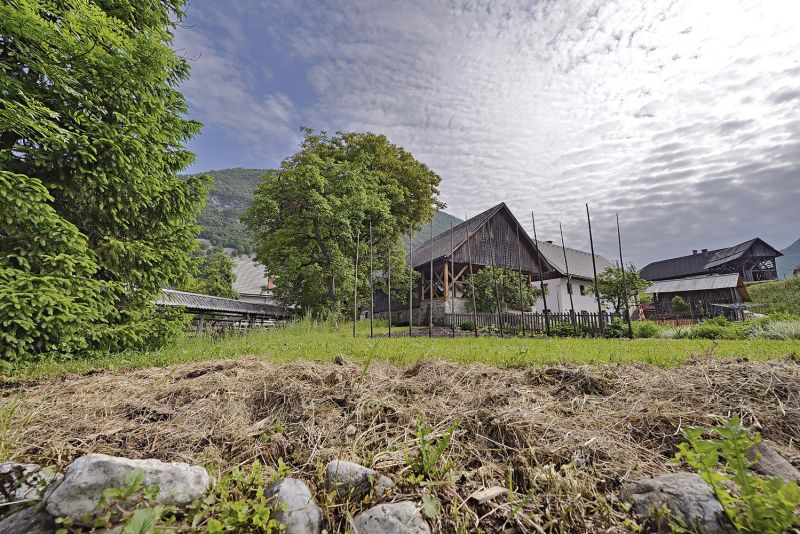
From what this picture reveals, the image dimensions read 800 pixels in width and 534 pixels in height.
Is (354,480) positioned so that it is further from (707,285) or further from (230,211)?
(230,211)

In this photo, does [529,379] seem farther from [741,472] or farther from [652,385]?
[741,472]

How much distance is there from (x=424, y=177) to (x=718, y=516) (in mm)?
23645

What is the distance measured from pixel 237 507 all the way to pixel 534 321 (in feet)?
55.8

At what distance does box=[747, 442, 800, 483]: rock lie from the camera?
175cm

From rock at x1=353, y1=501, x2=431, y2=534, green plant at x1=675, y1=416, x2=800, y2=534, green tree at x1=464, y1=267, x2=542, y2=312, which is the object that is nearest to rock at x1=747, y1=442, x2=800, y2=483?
green plant at x1=675, y1=416, x2=800, y2=534

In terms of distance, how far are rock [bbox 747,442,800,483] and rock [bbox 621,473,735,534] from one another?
0.47 meters

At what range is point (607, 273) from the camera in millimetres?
21328


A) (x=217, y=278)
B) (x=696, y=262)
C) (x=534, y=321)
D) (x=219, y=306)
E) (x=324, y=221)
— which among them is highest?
(x=696, y=262)

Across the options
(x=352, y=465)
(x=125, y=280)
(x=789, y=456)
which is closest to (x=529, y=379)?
(x=789, y=456)

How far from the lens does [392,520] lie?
1558mm

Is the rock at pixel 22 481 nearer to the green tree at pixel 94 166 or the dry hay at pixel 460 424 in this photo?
the dry hay at pixel 460 424

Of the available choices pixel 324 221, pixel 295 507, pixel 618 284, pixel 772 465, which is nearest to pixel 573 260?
pixel 618 284

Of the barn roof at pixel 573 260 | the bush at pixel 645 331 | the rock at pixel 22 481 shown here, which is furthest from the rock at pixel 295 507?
the barn roof at pixel 573 260

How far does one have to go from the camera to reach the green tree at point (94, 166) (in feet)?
14.3
